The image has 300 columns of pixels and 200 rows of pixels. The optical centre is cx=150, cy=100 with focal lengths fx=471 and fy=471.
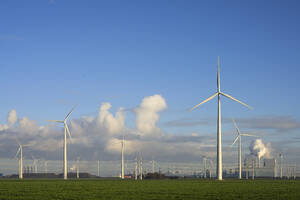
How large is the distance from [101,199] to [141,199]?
2971mm

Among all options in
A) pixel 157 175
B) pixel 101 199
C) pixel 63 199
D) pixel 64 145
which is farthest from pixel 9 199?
pixel 157 175

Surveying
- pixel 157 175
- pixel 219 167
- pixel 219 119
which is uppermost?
pixel 219 119

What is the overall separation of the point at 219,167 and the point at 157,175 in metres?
91.9

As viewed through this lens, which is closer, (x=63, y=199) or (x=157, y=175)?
(x=63, y=199)

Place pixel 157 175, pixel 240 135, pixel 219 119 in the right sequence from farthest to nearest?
pixel 157 175 → pixel 240 135 → pixel 219 119

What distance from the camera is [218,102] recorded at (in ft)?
327

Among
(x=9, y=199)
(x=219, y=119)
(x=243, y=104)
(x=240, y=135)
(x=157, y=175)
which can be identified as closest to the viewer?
(x=9, y=199)

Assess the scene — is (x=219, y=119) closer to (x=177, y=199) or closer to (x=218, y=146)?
(x=218, y=146)

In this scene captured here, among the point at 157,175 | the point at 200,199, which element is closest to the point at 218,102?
the point at 200,199

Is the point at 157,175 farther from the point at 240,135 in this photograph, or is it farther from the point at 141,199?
the point at 141,199

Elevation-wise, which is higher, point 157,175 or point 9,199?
point 9,199

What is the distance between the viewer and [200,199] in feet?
113

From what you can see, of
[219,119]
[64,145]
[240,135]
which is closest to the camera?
[219,119]

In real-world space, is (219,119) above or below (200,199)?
above
